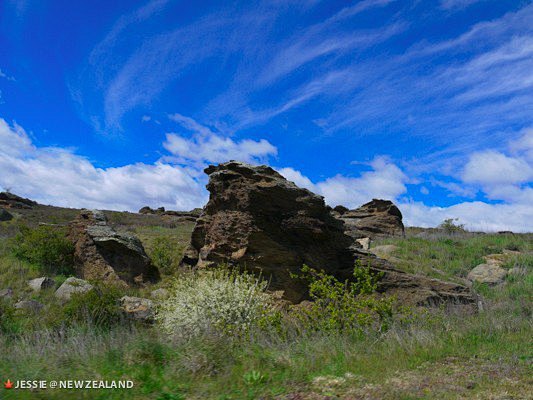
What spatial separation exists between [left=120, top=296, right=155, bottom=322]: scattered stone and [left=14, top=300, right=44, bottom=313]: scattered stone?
7.25ft

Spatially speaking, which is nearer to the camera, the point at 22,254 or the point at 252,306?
the point at 252,306

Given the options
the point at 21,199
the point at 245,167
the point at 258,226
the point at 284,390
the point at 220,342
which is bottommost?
the point at 284,390

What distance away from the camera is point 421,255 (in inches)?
713

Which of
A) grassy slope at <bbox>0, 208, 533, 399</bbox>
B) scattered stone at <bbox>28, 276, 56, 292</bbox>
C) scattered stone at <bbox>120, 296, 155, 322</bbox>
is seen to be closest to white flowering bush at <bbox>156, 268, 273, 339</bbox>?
grassy slope at <bbox>0, 208, 533, 399</bbox>

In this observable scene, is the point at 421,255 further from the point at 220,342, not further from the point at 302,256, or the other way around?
the point at 220,342

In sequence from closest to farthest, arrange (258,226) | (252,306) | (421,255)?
(252,306) < (258,226) < (421,255)

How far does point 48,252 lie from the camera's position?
1486 cm

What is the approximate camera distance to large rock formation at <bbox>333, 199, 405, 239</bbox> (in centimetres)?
2458

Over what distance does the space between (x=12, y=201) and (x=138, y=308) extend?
1578 inches

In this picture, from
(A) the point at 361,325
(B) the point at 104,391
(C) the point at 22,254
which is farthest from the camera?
(C) the point at 22,254

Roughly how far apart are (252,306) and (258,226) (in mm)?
3212

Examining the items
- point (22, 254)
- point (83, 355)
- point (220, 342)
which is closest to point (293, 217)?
point (220, 342)

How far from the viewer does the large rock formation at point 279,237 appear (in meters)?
11.3

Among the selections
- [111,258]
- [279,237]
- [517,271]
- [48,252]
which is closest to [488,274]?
[517,271]
